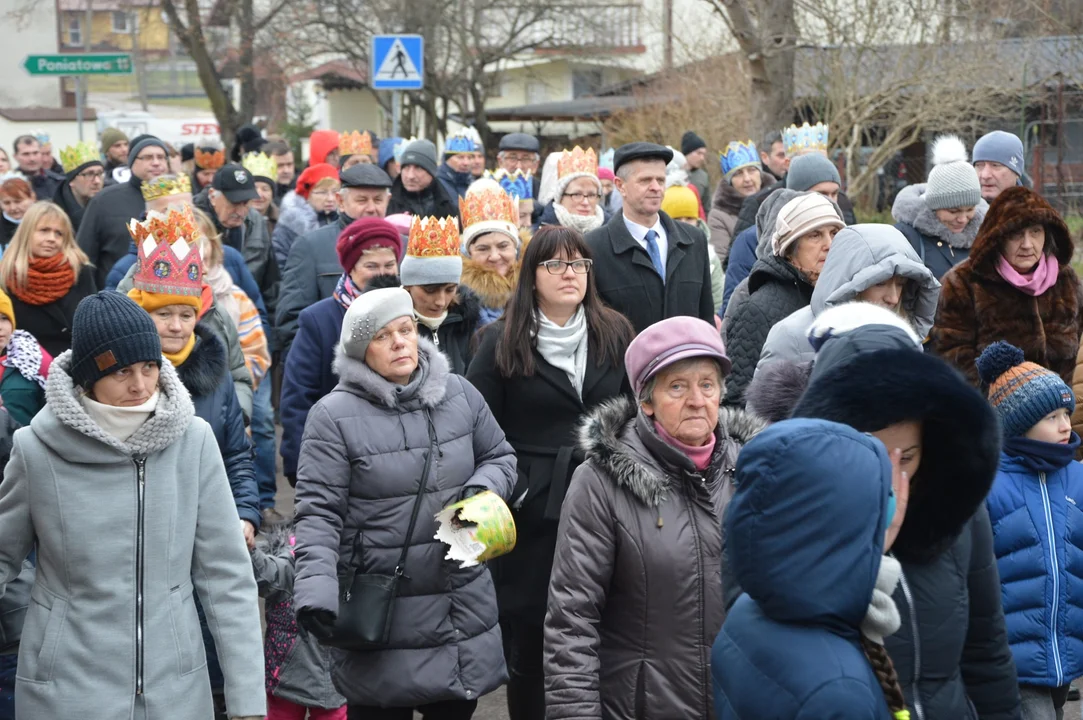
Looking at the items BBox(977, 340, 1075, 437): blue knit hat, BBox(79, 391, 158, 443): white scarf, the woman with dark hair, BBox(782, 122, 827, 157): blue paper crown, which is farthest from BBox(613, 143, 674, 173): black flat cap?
BBox(782, 122, 827, 157): blue paper crown

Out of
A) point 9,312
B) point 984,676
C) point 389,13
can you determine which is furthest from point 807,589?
point 389,13

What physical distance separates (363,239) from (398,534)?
2.32 meters

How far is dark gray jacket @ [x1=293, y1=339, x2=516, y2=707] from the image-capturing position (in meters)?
4.56

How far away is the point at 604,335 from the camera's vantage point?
18.3 ft

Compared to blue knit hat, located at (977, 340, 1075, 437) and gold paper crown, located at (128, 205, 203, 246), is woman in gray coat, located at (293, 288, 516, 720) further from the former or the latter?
blue knit hat, located at (977, 340, 1075, 437)

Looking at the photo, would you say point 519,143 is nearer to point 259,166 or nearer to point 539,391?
point 259,166

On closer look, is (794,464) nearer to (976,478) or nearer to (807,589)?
(807,589)

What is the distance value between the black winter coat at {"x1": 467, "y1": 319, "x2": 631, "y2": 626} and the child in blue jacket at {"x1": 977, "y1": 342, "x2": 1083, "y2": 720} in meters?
1.59

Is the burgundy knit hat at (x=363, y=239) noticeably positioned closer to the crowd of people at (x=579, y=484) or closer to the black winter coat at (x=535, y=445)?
the crowd of people at (x=579, y=484)

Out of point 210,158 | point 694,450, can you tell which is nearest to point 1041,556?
point 694,450

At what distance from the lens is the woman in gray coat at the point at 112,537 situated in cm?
400

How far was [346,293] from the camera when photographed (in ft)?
21.4

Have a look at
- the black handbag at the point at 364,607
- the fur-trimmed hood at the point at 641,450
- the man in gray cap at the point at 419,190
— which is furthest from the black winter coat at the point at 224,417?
the man in gray cap at the point at 419,190

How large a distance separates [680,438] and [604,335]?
164 cm
